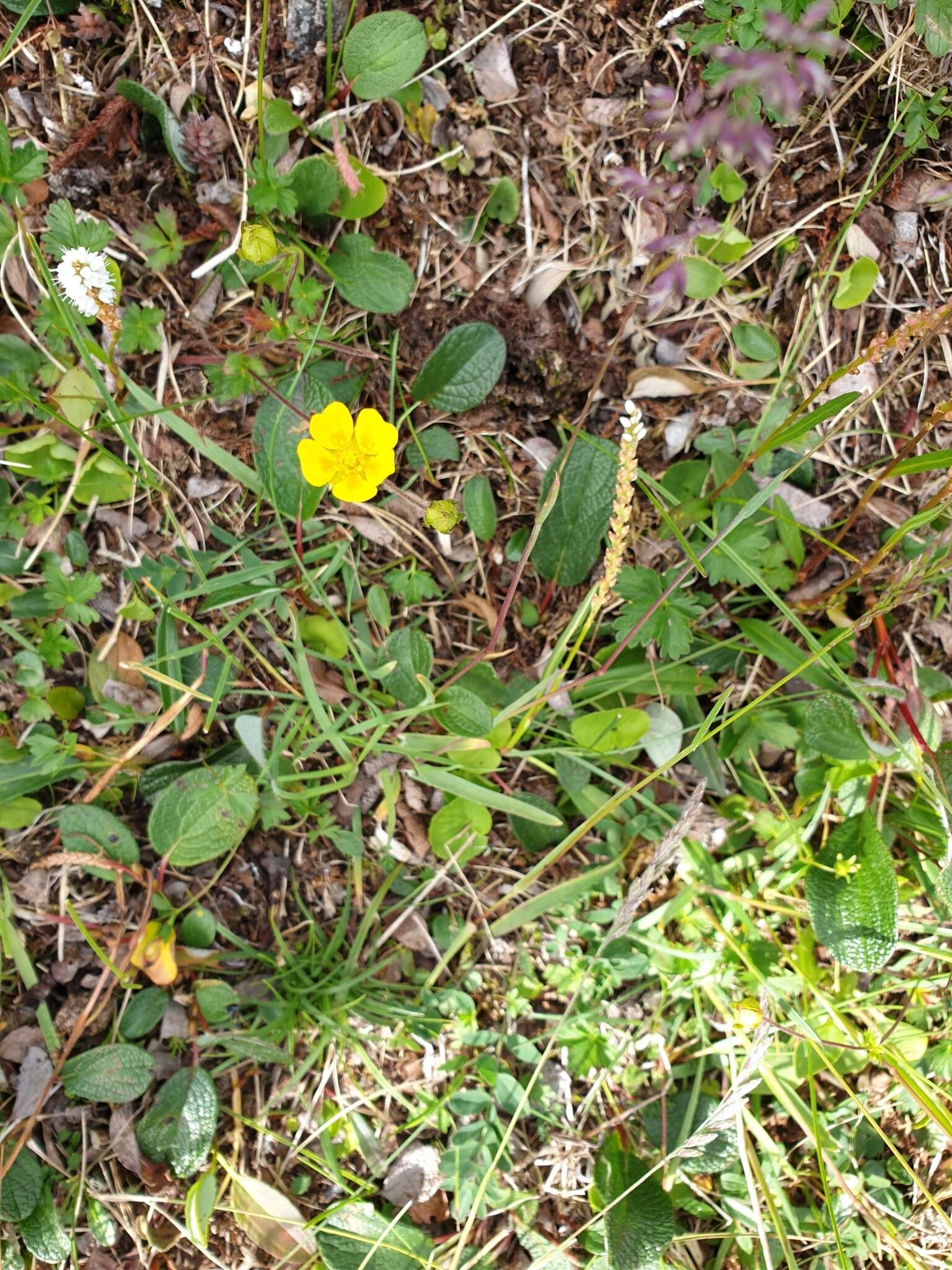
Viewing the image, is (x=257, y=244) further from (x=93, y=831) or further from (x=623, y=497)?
(x=93, y=831)

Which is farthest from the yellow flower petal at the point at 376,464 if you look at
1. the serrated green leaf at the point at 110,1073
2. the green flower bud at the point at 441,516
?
the serrated green leaf at the point at 110,1073

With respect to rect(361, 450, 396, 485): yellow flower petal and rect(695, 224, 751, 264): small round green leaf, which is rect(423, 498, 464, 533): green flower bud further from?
rect(695, 224, 751, 264): small round green leaf

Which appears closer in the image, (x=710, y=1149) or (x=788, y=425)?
(x=788, y=425)

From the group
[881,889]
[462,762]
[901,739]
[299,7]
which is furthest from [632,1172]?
[299,7]

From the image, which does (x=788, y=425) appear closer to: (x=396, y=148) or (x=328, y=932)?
(x=396, y=148)

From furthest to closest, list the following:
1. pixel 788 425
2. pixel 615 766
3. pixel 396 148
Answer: pixel 615 766 → pixel 396 148 → pixel 788 425

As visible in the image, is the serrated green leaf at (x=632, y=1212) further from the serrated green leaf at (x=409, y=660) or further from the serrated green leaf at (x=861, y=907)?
the serrated green leaf at (x=409, y=660)

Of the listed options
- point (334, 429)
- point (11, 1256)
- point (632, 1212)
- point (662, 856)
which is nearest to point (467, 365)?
point (334, 429)
